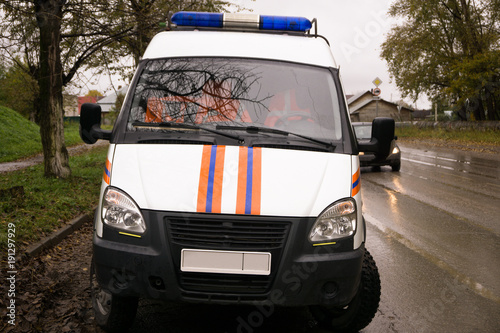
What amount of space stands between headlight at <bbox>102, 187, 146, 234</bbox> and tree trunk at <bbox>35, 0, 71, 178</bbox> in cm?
767

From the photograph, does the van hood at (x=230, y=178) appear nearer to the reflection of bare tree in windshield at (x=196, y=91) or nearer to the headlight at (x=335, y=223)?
the headlight at (x=335, y=223)

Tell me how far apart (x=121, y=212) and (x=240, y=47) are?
72.8 inches

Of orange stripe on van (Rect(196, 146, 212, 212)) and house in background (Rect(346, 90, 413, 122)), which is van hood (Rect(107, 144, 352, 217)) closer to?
orange stripe on van (Rect(196, 146, 212, 212))

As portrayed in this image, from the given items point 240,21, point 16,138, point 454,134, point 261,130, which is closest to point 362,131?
point 240,21

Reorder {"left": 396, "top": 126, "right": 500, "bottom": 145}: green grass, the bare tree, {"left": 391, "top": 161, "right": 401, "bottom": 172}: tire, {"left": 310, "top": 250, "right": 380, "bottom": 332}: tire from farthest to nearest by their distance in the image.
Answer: {"left": 396, "top": 126, "right": 500, "bottom": 145}: green grass < {"left": 391, "top": 161, "right": 401, "bottom": 172}: tire < the bare tree < {"left": 310, "top": 250, "right": 380, "bottom": 332}: tire

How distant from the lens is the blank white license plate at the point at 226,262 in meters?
2.99

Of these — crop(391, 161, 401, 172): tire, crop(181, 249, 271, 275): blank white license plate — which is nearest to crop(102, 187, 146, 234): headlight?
crop(181, 249, 271, 275): blank white license plate

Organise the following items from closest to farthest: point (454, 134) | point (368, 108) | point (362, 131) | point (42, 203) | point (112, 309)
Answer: point (112, 309) → point (42, 203) → point (362, 131) → point (454, 134) → point (368, 108)

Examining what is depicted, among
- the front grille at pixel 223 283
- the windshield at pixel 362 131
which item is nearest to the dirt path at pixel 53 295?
the front grille at pixel 223 283

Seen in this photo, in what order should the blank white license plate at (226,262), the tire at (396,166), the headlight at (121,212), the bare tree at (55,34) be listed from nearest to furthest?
the blank white license plate at (226,262)
the headlight at (121,212)
the bare tree at (55,34)
the tire at (396,166)

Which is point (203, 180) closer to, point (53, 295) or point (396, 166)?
point (53, 295)

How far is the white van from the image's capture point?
3.01m

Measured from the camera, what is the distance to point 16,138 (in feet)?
74.7

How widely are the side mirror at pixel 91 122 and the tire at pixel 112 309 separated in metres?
1.11
